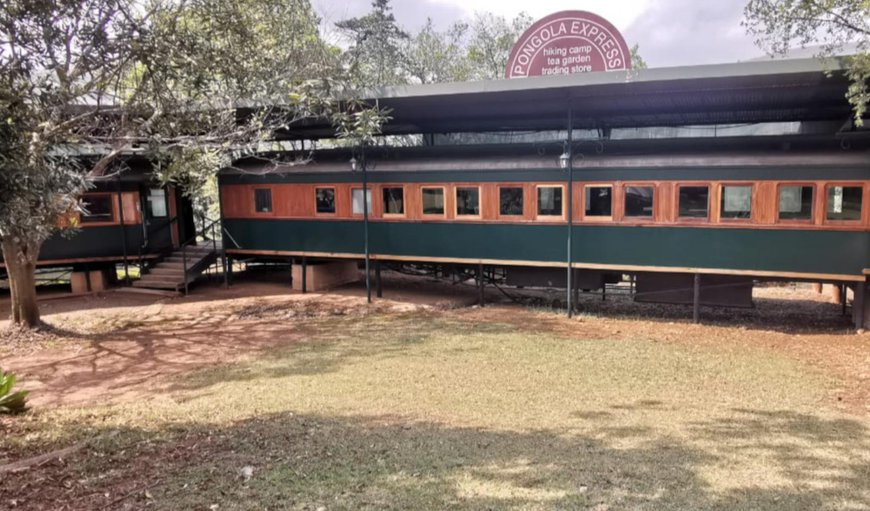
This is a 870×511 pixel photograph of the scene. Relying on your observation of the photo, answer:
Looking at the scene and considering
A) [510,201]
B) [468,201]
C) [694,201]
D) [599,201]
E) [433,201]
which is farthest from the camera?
[433,201]

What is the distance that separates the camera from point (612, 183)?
39.6 feet

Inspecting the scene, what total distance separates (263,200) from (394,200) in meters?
4.36

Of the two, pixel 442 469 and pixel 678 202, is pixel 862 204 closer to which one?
pixel 678 202

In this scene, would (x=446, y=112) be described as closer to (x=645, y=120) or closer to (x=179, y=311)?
(x=645, y=120)

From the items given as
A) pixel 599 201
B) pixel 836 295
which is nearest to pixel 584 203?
pixel 599 201

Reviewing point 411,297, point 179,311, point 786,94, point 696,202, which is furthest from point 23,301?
point 786,94

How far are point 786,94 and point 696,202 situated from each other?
8.06ft

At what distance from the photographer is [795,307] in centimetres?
A: 1413

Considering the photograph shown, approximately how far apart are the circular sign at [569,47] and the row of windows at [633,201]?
134 inches

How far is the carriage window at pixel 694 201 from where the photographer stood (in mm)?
11383

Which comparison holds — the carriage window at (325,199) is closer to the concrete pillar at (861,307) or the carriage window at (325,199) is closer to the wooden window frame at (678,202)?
the wooden window frame at (678,202)

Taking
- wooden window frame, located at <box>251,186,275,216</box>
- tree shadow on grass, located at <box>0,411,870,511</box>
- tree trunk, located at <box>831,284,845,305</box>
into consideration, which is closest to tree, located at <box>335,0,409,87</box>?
wooden window frame, located at <box>251,186,275,216</box>

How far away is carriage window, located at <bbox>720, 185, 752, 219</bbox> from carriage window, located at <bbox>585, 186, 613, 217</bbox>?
217 centimetres

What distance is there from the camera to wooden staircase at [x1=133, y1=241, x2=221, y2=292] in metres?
16.0
